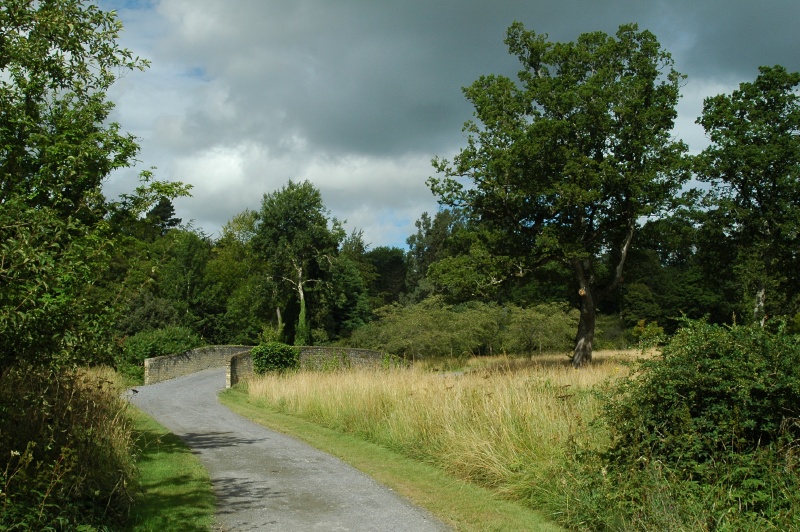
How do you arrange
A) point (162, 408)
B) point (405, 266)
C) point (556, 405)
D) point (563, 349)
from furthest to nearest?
point (405, 266), point (563, 349), point (162, 408), point (556, 405)

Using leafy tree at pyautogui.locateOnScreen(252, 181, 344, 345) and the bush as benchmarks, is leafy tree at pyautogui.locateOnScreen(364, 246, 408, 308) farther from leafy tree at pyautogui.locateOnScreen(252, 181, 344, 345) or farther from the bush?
the bush

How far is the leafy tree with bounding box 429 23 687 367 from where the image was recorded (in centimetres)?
2933

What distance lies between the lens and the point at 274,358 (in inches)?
1225

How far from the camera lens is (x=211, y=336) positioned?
5428 centimetres

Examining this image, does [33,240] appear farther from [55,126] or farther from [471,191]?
[471,191]

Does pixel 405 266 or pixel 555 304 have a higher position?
pixel 405 266

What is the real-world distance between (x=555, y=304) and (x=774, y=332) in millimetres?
35888

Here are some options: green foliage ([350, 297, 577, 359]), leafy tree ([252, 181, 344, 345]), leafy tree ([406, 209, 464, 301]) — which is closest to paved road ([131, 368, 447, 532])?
green foliage ([350, 297, 577, 359])

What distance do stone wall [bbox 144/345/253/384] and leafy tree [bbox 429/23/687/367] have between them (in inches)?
569

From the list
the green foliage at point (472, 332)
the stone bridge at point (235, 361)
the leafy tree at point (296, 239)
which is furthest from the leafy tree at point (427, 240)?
the stone bridge at point (235, 361)

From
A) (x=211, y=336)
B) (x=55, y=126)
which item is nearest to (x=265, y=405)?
(x=55, y=126)

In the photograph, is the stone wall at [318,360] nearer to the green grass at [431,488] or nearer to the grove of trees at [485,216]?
the grove of trees at [485,216]

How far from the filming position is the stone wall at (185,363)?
32.1m

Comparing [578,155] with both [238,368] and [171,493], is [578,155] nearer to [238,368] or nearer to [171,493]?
[238,368]
